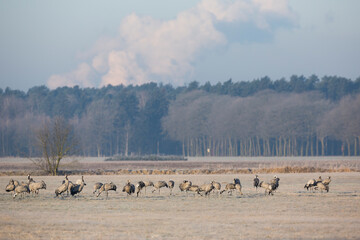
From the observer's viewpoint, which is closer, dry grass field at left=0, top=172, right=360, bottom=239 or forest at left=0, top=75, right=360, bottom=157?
dry grass field at left=0, top=172, right=360, bottom=239

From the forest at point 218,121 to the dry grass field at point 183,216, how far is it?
115 m

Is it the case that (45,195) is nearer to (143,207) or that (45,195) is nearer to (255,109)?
(143,207)

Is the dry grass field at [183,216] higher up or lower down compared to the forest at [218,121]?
Answer: lower down

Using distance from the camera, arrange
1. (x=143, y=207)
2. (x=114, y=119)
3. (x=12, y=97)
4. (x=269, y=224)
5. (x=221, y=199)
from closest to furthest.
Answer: (x=269, y=224) → (x=143, y=207) → (x=221, y=199) → (x=114, y=119) → (x=12, y=97)

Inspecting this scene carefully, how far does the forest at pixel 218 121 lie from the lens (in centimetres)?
15438

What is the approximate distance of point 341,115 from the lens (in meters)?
151

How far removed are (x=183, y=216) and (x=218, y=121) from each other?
13966cm

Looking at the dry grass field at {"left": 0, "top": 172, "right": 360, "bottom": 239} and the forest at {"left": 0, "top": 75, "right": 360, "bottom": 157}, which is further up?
the forest at {"left": 0, "top": 75, "right": 360, "bottom": 157}

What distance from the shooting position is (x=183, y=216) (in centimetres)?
2711

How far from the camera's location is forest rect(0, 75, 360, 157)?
154m

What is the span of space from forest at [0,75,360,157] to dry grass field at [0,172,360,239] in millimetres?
115187

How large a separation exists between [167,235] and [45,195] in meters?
17.2

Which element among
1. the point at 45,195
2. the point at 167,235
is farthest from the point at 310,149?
the point at 167,235

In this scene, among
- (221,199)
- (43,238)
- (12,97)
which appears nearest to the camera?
(43,238)
